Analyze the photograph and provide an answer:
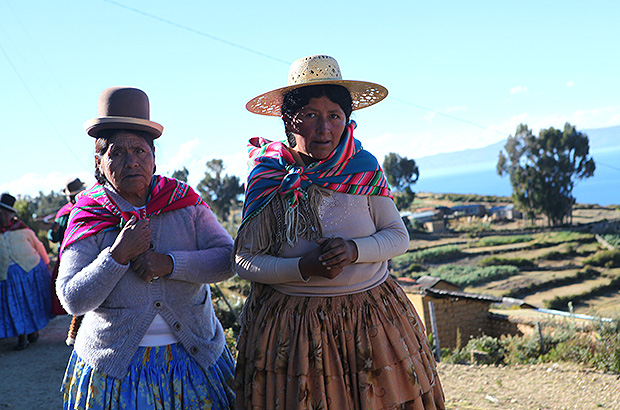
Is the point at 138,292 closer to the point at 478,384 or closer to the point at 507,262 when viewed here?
the point at 478,384

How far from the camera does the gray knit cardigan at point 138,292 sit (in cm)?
216

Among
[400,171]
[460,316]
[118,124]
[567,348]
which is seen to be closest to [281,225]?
[118,124]

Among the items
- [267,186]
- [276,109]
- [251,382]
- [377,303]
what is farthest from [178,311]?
[276,109]

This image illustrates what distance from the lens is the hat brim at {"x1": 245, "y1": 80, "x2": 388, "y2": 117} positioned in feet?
7.47

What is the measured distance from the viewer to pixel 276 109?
8.39 feet

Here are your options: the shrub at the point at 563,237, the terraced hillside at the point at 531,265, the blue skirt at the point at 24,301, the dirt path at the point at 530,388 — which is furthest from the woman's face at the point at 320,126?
the shrub at the point at 563,237

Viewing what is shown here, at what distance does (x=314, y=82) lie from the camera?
220cm

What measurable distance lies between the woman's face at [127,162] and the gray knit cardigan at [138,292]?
11 cm

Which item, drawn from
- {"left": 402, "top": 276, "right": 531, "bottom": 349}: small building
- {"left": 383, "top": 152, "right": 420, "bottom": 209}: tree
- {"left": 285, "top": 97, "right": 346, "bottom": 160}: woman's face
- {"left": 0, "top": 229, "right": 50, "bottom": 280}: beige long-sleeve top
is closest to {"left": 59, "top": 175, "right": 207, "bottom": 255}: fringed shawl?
{"left": 285, "top": 97, "right": 346, "bottom": 160}: woman's face

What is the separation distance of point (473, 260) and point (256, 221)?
3777 centimetres

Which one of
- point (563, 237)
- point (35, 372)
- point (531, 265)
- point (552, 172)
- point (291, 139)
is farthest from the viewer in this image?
point (552, 172)

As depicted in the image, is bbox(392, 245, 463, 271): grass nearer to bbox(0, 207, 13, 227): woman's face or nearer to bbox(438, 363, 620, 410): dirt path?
bbox(438, 363, 620, 410): dirt path

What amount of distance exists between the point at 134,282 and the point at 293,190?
777 mm

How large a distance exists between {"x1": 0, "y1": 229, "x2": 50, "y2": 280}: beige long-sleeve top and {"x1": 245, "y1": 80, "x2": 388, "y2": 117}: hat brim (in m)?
5.52
